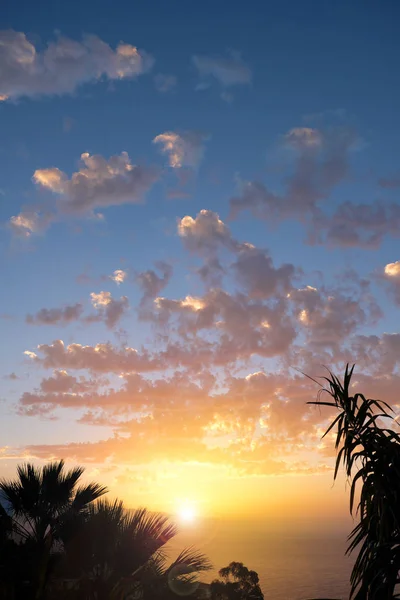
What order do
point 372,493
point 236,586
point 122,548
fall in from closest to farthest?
point 372,493 → point 122,548 → point 236,586

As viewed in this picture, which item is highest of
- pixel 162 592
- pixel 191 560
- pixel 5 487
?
pixel 5 487

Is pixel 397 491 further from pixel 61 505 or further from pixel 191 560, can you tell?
pixel 61 505

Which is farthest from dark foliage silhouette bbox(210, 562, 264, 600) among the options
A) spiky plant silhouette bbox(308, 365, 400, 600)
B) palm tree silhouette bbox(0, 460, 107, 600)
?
spiky plant silhouette bbox(308, 365, 400, 600)

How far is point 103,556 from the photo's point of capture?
44.3 feet

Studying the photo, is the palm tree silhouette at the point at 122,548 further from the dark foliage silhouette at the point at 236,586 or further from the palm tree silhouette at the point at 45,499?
the dark foliage silhouette at the point at 236,586

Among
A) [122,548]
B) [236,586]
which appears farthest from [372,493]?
[236,586]

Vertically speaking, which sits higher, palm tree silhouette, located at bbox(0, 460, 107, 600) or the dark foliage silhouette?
palm tree silhouette, located at bbox(0, 460, 107, 600)

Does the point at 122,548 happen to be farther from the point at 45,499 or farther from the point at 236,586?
the point at 236,586

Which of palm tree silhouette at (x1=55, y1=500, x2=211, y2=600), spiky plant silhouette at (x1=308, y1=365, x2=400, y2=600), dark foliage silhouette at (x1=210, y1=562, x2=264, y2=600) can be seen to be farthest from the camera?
dark foliage silhouette at (x1=210, y1=562, x2=264, y2=600)

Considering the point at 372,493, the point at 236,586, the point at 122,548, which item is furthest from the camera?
the point at 236,586

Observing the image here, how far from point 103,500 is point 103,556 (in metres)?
1.94

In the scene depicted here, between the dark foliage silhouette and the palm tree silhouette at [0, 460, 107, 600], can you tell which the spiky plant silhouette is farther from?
the dark foliage silhouette

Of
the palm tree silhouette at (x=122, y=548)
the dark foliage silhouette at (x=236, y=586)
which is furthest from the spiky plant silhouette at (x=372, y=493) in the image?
the dark foliage silhouette at (x=236, y=586)

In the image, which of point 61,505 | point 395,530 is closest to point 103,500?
point 61,505
